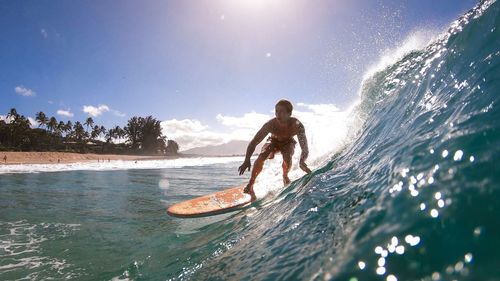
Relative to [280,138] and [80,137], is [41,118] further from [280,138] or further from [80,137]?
[280,138]

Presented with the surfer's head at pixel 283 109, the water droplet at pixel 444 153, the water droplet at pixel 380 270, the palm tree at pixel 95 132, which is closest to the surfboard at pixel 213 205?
the surfer's head at pixel 283 109

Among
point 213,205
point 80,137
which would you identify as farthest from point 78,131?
point 213,205

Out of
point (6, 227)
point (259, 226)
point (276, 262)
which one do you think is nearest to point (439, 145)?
point (276, 262)

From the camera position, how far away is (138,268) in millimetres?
3508

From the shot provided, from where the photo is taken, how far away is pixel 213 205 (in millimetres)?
6242

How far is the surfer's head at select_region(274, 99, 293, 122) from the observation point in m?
5.98

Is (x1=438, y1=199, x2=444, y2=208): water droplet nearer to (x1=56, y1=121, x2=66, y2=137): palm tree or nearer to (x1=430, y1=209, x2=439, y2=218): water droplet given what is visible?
(x1=430, y1=209, x2=439, y2=218): water droplet

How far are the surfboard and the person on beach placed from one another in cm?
30

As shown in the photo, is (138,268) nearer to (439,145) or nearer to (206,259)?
(206,259)

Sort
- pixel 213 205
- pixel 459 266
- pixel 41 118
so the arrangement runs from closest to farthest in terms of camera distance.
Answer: pixel 459 266
pixel 213 205
pixel 41 118

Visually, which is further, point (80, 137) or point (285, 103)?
point (80, 137)

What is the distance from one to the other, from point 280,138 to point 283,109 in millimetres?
884

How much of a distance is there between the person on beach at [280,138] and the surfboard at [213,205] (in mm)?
301

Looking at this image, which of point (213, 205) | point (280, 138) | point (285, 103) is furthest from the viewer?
point (280, 138)
